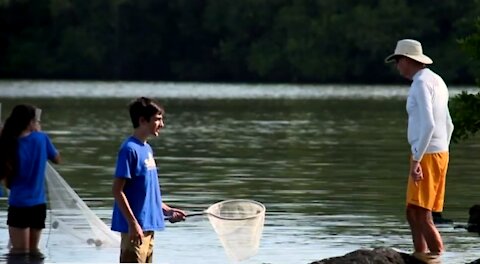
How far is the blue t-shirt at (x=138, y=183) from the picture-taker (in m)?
9.83

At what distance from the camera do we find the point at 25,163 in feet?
39.3

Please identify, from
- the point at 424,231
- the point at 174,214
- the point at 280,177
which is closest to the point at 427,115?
the point at 424,231

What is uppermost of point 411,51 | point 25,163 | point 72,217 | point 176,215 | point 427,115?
point 411,51

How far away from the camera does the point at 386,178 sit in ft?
71.7

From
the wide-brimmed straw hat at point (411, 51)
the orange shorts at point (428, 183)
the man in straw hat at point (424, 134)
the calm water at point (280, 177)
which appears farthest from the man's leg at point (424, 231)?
the wide-brimmed straw hat at point (411, 51)

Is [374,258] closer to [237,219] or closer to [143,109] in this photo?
[237,219]

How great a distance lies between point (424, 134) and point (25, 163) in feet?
10.1

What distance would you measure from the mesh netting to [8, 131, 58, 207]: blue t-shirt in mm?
889

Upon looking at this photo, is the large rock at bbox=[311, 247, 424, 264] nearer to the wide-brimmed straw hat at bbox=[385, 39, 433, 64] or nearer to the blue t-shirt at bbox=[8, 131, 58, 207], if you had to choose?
the wide-brimmed straw hat at bbox=[385, 39, 433, 64]

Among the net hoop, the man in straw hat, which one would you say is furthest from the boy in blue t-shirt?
the man in straw hat

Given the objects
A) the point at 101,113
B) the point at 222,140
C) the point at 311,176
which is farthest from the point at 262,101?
the point at 311,176

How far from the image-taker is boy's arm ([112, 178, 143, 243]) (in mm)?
9766

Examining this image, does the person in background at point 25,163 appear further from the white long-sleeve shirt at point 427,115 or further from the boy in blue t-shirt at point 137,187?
the white long-sleeve shirt at point 427,115

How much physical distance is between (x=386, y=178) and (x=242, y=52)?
8657cm
